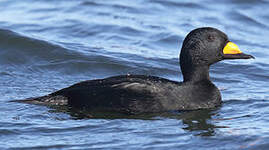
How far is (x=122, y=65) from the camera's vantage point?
11.5 meters

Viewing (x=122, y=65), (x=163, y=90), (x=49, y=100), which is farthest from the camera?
(x=122, y=65)

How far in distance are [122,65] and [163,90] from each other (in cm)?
334

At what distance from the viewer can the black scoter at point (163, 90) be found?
324 inches

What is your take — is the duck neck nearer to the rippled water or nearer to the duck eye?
the duck eye

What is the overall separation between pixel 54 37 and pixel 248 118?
657 centimetres

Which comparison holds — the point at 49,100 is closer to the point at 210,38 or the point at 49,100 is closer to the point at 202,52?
the point at 202,52

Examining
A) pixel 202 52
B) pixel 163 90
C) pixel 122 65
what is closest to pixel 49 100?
pixel 163 90

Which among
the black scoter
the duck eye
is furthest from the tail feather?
the duck eye

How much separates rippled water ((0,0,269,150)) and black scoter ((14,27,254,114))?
0.50 feet

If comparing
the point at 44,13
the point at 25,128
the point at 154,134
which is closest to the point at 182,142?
the point at 154,134

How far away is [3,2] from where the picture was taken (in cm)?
1683

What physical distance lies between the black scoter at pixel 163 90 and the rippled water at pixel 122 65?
15 centimetres

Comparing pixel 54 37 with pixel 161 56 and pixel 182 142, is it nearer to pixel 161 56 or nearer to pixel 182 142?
pixel 161 56

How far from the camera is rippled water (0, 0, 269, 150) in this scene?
733 cm
